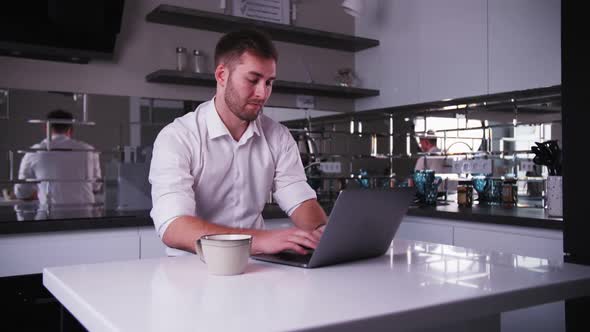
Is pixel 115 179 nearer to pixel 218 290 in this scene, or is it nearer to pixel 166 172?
pixel 166 172

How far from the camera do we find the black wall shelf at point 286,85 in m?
2.87

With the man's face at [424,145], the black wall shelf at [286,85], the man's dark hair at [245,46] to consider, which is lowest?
the man's face at [424,145]

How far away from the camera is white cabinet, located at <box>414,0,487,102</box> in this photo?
9.73 feet

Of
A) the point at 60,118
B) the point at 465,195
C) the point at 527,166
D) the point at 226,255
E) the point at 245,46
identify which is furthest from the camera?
the point at 465,195

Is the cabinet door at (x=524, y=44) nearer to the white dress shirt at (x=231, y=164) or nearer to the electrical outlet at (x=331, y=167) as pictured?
the electrical outlet at (x=331, y=167)

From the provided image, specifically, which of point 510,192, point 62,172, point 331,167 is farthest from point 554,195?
point 62,172

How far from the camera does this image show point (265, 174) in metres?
1.96

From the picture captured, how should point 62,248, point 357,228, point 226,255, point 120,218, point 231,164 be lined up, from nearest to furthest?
point 226,255
point 357,228
point 231,164
point 62,248
point 120,218

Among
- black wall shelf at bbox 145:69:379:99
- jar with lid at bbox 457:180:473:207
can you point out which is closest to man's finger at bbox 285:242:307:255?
black wall shelf at bbox 145:69:379:99

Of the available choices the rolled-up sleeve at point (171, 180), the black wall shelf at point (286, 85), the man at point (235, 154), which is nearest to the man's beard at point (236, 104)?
the man at point (235, 154)

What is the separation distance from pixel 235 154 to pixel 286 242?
0.70 m

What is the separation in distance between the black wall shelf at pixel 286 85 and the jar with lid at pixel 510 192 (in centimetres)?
99

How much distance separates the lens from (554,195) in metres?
2.42

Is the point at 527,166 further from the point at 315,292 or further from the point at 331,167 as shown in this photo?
the point at 315,292
